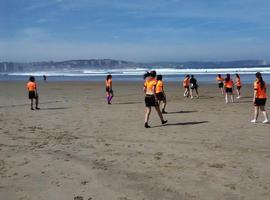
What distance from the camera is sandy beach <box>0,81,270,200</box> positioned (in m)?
6.58

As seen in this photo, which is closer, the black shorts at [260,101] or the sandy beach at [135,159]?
the sandy beach at [135,159]

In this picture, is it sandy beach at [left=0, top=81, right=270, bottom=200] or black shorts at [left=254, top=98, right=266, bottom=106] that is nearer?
sandy beach at [left=0, top=81, right=270, bottom=200]

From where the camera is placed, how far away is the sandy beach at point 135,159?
6582 millimetres

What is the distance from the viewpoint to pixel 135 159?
28.4ft

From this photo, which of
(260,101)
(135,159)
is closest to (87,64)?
(260,101)

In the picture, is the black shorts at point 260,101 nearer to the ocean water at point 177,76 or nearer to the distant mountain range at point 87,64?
the ocean water at point 177,76

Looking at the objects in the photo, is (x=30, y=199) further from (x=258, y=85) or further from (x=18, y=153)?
(x=258, y=85)

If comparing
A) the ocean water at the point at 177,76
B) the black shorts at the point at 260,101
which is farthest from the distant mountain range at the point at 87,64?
the black shorts at the point at 260,101

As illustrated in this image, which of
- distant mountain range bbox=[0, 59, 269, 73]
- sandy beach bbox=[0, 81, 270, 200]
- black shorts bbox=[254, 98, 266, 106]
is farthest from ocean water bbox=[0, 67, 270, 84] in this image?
distant mountain range bbox=[0, 59, 269, 73]

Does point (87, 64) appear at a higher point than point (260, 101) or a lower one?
higher

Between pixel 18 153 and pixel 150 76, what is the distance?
5.01m

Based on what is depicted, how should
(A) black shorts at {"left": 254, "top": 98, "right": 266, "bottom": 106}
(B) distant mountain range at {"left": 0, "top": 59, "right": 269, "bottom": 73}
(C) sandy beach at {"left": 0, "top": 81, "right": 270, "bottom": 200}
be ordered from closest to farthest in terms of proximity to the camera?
1. (C) sandy beach at {"left": 0, "top": 81, "right": 270, "bottom": 200}
2. (A) black shorts at {"left": 254, "top": 98, "right": 266, "bottom": 106}
3. (B) distant mountain range at {"left": 0, "top": 59, "right": 269, "bottom": 73}

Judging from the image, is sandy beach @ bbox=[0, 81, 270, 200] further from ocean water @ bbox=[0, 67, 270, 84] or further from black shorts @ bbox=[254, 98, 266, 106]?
ocean water @ bbox=[0, 67, 270, 84]

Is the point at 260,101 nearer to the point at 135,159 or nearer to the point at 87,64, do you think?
the point at 135,159
